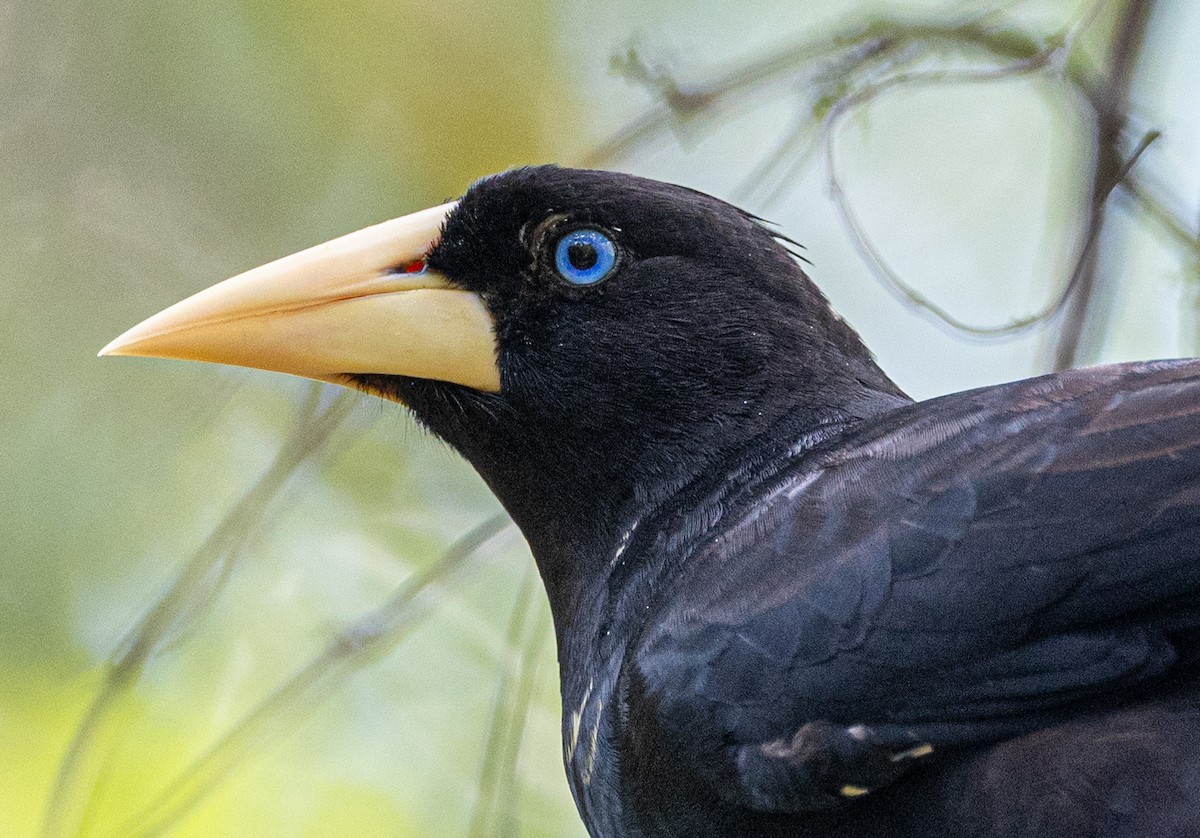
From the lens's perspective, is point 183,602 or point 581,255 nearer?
point 581,255

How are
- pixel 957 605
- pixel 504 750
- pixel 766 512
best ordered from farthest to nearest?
1. pixel 504 750
2. pixel 766 512
3. pixel 957 605

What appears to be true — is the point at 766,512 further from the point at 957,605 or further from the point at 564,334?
the point at 564,334

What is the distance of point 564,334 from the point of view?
242 centimetres

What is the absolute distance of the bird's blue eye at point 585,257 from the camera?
242 cm

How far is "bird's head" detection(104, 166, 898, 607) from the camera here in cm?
240

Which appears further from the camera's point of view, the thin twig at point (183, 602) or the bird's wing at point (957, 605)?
the thin twig at point (183, 602)

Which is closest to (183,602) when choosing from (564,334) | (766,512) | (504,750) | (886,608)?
(504,750)

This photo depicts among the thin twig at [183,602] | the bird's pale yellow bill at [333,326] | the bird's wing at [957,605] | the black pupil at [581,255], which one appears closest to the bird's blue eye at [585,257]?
the black pupil at [581,255]

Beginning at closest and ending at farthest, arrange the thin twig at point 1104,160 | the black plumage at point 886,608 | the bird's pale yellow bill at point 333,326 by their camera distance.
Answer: the black plumage at point 886,608
the bird's pale yellow bill at point 333,326
the thin twig at point 1104,160

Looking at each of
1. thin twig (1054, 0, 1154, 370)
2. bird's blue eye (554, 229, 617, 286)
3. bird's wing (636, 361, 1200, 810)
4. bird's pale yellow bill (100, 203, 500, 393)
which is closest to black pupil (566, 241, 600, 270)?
bird's blue eye (554, 229, 617, 286)

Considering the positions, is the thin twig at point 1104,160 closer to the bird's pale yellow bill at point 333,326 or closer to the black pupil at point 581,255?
the black pupil at point 581,255

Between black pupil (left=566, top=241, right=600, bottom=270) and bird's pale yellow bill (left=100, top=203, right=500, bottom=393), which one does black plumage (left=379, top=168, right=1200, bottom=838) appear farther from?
bird's pale yellow bill (left=100, top=203, right=500, bottom=393)

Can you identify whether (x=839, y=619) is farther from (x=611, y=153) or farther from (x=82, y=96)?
(x=82, y=96)

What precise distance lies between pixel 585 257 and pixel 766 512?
0.58 metres
